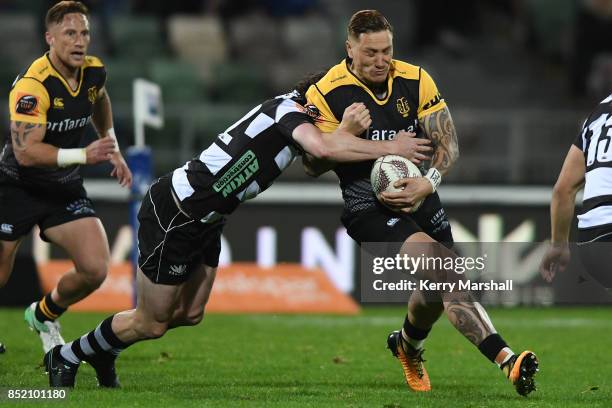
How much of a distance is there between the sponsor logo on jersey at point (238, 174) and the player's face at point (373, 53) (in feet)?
3.04

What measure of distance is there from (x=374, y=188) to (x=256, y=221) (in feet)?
27.3

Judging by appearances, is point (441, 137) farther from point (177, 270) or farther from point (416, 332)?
point (177, 270)

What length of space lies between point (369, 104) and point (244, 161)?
3.07 feet

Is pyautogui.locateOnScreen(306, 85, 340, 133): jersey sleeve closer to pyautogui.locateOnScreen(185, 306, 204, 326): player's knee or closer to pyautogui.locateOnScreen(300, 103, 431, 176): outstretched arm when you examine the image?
pyautogui.locateOnScreen(300, 103, 431, 176): outstretched arm

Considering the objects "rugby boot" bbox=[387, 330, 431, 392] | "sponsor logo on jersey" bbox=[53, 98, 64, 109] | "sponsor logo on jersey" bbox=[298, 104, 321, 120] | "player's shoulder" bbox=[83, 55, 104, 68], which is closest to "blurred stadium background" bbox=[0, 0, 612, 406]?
"rugby boot" bbox=[387, 330, 431, 392]

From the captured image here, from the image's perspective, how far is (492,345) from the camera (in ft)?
25.3

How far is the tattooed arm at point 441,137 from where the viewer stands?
814 cm

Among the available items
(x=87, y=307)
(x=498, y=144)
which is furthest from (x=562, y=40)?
(x=87, y=307)

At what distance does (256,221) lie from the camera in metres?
16.2

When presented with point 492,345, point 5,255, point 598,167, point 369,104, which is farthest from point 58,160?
point 598,167

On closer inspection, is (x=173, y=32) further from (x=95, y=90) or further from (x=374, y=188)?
(x=374, y=188)

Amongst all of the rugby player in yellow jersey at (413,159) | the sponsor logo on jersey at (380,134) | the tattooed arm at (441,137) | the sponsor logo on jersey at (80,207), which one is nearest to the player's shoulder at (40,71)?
the sponsor logo on jersey at (80,207)

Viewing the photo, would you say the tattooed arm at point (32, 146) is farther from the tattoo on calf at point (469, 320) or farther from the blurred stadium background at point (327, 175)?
the tattoo on calf at point (469, 320)

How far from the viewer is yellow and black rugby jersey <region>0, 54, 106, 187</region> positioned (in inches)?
361
